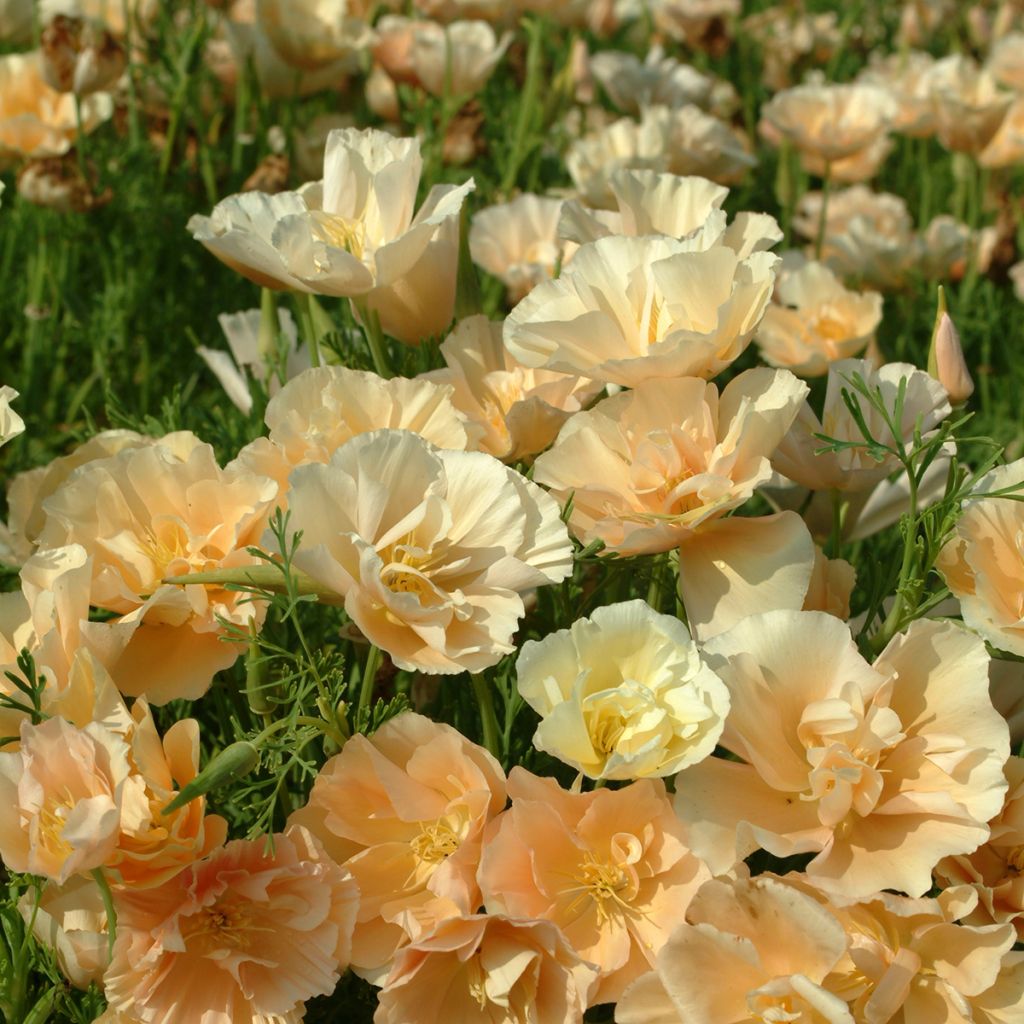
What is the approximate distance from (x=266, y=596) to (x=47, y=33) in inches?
60.9

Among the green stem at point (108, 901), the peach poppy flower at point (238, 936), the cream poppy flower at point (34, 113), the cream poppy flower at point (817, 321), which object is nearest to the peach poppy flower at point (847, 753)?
the peach poppy flower at point (238, 936)

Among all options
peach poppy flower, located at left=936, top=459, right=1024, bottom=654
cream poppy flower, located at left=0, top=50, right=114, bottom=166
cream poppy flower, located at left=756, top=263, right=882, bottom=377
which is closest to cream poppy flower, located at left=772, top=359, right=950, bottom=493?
peach poppy flower, located at left=936, top=459, right=1024, bottom=654

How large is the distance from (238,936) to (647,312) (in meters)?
0.55

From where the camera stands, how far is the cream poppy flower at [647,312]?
1019 mm

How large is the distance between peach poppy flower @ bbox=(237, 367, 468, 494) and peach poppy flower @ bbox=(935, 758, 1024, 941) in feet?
1.52

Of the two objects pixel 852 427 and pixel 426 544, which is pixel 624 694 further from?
pixel 852 427

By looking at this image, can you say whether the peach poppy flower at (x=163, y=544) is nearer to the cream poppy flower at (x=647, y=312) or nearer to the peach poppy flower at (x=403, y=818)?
the peach poppy flower at (x=403, y=818)

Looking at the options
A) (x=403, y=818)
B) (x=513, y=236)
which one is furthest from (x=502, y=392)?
(x=513, y=236)

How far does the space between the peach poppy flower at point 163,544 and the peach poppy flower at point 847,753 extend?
0.35 m

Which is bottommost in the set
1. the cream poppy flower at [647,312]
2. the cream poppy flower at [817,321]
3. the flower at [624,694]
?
the cream poppy flower at [817,321]

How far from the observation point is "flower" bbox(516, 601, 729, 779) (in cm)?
88

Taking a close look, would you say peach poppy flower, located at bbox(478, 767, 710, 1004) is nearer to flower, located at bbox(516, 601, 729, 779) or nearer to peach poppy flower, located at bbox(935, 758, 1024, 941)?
flower, located at bbox(516, 601, 729, 779)

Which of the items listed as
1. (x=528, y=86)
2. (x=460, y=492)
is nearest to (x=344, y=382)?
(x=460, y=492)

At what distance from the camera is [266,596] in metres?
0.96
